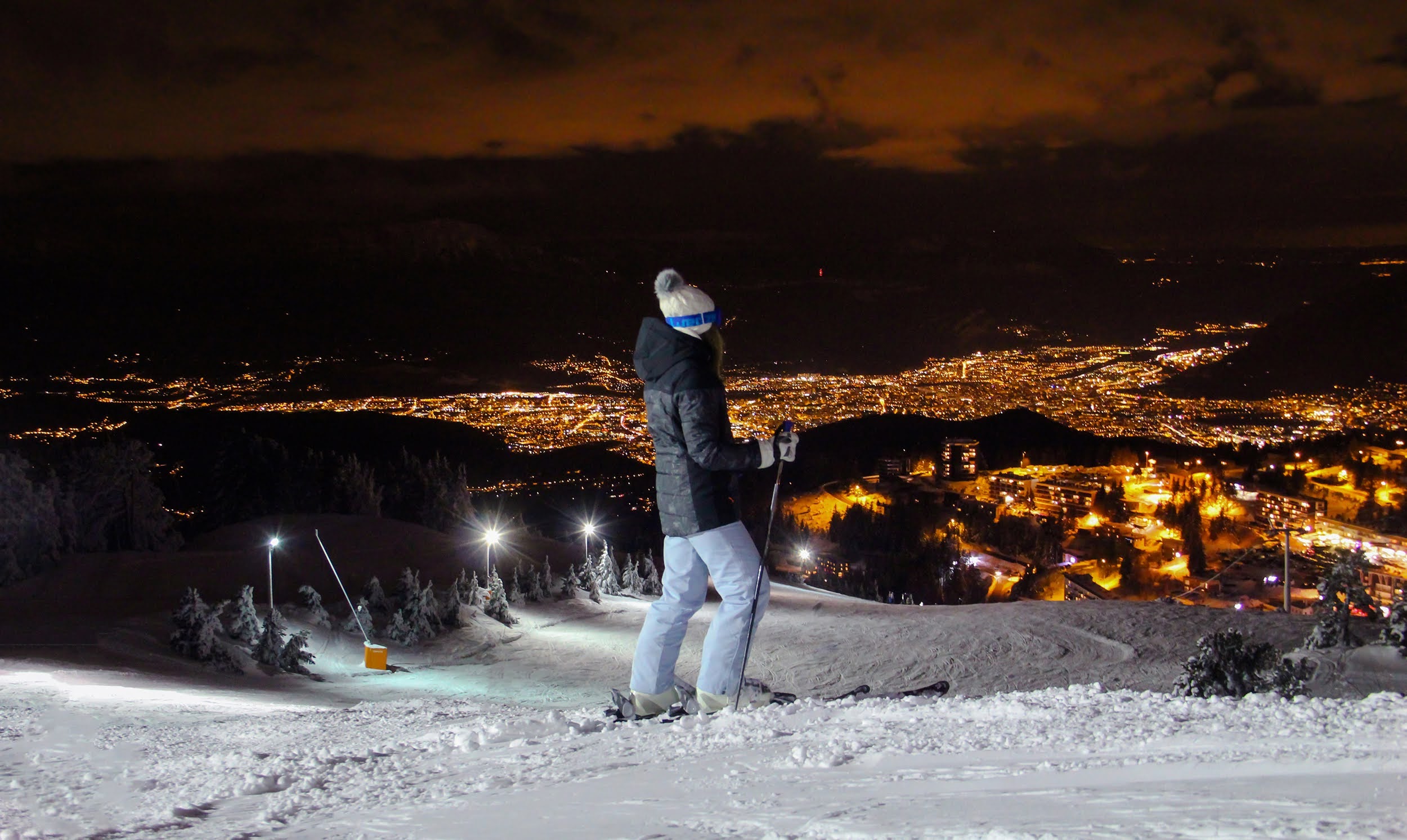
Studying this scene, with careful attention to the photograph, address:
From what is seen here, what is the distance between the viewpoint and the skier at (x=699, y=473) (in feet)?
16.8

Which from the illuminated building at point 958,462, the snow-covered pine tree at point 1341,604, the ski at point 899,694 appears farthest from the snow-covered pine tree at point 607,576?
the illuminated building at point 958,462

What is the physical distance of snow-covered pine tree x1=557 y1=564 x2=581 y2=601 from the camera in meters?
23.6

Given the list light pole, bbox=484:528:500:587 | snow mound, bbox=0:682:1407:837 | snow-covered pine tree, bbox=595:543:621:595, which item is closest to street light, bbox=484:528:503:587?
light pole, bbox=484:528:500:587

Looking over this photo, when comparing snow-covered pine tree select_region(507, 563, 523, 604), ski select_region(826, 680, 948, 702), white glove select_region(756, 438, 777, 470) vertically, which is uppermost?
white glove select_region(756, 438, 777, 470)

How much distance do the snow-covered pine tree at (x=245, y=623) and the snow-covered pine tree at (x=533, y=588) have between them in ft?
24.2

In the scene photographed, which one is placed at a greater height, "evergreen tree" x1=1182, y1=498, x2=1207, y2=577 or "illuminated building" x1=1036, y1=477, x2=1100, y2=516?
"illuminated building" x1=1036, y1=477, x2=1100, y2=516

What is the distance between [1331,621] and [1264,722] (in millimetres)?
7823

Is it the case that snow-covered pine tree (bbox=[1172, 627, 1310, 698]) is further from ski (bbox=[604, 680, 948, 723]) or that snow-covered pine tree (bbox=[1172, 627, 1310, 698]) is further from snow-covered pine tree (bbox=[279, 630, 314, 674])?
snow-covered pine tree (bbox=[279, 630, 314, 674])

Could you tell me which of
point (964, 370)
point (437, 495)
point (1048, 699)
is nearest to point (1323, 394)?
point (964, 370)

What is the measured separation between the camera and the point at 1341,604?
36.0 ft

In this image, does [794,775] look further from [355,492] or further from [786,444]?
[355,492]

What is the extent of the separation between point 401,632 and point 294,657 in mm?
2846

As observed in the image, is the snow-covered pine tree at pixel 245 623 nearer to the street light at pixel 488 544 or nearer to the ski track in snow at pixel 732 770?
the street light at pixel 488 544

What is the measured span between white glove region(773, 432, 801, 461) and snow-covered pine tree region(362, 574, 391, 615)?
1582cm
